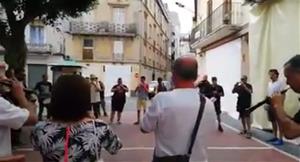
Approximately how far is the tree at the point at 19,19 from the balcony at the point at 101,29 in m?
36.4

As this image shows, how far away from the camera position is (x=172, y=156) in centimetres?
432

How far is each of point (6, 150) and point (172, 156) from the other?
1210mm

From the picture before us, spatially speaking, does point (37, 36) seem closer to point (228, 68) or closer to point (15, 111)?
point (228, 68)

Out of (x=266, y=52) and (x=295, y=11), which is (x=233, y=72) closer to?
(x=266, y=52)

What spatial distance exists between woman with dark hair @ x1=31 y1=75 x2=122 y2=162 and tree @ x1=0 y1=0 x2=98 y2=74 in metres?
10.7

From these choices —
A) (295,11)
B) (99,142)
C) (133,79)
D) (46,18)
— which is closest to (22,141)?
(46,18)

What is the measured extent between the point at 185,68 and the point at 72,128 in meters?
1.30

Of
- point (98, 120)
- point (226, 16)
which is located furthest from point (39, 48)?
point (98, 120)

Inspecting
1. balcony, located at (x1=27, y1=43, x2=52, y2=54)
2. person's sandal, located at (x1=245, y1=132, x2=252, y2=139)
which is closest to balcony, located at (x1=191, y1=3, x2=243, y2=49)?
person's sandal, located at (x1=245, y1=132, x2=252, y2=139)

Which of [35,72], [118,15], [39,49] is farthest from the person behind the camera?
[118,15]

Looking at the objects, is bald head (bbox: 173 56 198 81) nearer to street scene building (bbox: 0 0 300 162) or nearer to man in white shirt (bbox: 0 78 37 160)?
street scene building (bbox: 0 0 300 162)

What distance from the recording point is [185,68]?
172 inches

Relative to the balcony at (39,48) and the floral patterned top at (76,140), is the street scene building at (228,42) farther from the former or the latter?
the balcony at (39,48)

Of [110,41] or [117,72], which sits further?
[110,41]
